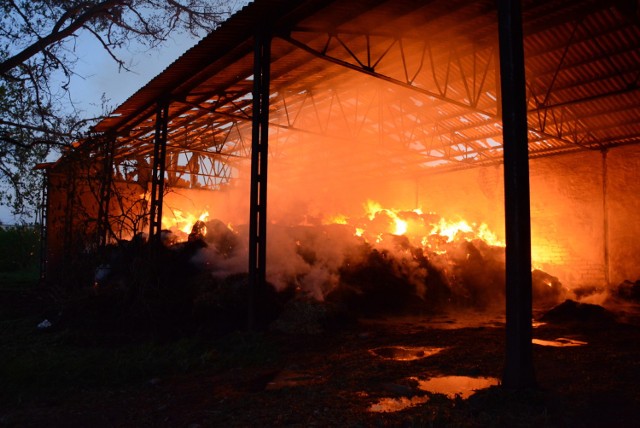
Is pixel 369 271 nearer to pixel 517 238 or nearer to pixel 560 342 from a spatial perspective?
pixel 560 342

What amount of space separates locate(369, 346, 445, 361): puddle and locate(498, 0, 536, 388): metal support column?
7.15ft

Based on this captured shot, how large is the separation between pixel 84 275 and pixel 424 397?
10353 millimetres

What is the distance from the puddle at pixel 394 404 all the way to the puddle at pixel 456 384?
33 centimetres

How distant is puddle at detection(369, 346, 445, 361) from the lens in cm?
658

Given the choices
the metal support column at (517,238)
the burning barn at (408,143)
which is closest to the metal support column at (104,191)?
the burning barn at (408,143)

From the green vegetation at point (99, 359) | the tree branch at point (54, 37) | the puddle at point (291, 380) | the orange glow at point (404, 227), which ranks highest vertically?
the tree branch at point (54, 37)

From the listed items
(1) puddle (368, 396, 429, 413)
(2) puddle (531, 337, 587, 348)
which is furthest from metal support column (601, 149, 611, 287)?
(1) puddle (368, 396, 429, 413)

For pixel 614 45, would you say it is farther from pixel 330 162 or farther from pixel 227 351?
pixel 330 162

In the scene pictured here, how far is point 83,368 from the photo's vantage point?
21.4ft

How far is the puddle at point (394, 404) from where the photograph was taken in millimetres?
4378

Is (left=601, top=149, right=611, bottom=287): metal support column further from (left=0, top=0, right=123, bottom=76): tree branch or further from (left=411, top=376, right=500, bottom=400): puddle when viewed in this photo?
(left=0, top=0, right=123, bottom=76): tree branch

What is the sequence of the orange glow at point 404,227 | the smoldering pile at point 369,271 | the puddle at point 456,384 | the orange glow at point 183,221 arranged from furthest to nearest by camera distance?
the orange glow at point 183,221
the orange glow at point 404,227
the smoldering pile at point 369,271
the puddle at point 456,384

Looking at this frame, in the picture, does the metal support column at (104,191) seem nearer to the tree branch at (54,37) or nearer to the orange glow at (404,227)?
the tree branch at (54,37)

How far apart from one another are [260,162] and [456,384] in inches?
213
